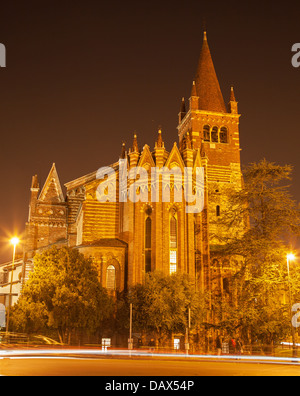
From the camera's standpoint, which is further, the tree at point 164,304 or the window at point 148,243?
the window at point 148,243

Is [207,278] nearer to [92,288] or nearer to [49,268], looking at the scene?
[92,288]

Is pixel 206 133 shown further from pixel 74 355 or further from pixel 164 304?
pixel 74 355

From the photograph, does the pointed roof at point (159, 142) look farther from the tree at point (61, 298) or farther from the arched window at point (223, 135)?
the arched window at point (223, 135)

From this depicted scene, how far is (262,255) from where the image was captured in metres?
37.6

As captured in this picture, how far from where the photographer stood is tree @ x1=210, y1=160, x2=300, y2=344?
1433 inches

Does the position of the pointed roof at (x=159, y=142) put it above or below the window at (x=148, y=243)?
above

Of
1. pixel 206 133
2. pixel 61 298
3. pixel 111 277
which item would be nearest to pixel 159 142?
pixel 111 277

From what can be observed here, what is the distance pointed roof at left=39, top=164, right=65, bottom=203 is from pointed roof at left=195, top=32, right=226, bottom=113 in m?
27.3

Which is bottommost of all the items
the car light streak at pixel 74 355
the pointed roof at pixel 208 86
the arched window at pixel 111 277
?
the car light streak at pixel 74 355

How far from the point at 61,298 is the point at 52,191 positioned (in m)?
41.6

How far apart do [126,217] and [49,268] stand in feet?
45.5

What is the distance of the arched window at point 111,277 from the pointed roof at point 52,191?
1176 inches

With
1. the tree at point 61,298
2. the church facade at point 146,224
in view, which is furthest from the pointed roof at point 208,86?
the tree at point 61,298

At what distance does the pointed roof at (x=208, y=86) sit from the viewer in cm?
7900
